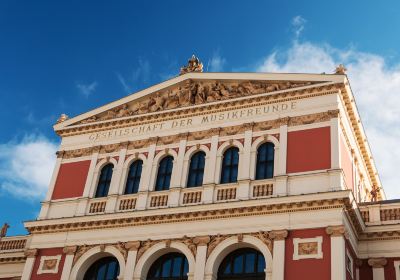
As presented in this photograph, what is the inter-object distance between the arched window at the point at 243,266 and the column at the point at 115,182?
6275 millimetres

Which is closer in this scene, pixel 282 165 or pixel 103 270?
pixel 282 165

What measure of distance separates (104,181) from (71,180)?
1873mm

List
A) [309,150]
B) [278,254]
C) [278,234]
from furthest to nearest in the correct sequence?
1. [309,150]
2. [278,234]
3. [278,254]

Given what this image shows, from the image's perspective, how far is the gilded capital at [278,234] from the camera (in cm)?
2416

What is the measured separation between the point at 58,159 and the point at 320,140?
14.0 m

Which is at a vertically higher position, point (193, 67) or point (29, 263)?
point (193, 67)

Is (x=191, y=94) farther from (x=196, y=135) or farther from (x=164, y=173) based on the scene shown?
(x=164, y=173)

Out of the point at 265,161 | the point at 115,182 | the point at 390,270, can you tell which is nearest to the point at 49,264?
the point at 115,182

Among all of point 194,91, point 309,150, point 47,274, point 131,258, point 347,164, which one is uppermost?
point 194,91

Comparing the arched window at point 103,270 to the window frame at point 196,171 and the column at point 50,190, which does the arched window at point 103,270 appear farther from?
the window frame at point 196,171

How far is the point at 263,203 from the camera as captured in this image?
81.9 ft

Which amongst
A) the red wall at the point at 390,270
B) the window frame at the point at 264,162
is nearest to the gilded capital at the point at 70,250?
the window frame at the point at 264,162

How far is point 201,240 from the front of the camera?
83.9 feet

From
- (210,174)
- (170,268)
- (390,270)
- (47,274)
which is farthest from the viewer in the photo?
(47,274)
